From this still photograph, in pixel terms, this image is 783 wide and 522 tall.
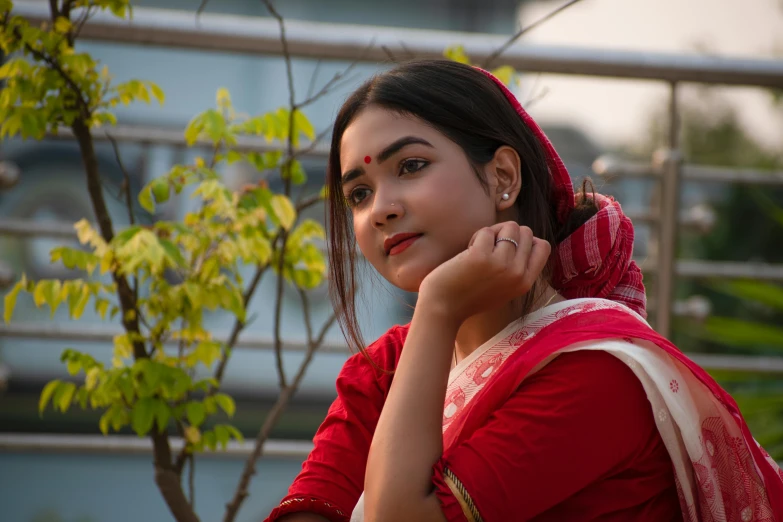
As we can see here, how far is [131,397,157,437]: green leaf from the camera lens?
75.5 inches

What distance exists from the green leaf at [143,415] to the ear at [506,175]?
0.97 m

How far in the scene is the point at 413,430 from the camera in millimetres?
1143

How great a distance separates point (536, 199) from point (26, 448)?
1.86 meters

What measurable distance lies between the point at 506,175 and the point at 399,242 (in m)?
0.21

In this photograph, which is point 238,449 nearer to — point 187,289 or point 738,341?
point 187,289

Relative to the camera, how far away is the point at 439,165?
1.33 metres

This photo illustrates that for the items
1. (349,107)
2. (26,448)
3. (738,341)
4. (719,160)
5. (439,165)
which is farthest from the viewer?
(719,160)

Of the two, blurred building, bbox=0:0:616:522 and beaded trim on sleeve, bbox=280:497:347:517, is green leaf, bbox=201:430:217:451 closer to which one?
beaded trim on sleeve, bbox=280:497:347:517

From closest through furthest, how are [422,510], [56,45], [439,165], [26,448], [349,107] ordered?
1. [422,510]
2. [439,165]
3. [349,107]
4. [56,45]
5. [26,448]

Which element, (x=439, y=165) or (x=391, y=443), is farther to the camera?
(x=439, y=165)

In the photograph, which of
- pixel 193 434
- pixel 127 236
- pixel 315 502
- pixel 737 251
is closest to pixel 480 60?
pixel 127 236

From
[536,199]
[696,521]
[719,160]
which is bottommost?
[719,160]

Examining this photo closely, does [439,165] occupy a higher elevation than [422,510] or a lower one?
higher

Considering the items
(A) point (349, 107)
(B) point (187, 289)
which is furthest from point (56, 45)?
(A) point (349, 107)
